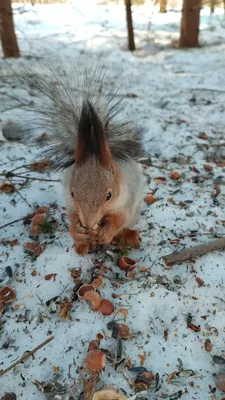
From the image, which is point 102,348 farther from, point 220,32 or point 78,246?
point 220,32

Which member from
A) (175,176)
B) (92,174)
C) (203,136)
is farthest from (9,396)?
(203,136)

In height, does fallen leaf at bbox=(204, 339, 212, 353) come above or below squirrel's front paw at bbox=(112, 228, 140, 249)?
below

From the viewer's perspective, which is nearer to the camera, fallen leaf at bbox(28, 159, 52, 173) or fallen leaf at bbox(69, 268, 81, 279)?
fallen leaf at bbox(69, 268, 81, 279)

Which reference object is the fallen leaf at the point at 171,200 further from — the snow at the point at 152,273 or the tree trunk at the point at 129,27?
the tree trunk at the point at 129,27

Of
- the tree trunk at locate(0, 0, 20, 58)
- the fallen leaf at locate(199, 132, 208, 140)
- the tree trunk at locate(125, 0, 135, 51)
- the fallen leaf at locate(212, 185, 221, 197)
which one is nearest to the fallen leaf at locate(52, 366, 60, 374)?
the fallen leaf at locate(212, 185, 221, 197)

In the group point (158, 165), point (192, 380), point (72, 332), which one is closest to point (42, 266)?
point (72, 332)

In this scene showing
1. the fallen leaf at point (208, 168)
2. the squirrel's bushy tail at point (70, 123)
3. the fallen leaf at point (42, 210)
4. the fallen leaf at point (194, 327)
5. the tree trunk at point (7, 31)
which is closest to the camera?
the fallen leaf at point (194, 327)

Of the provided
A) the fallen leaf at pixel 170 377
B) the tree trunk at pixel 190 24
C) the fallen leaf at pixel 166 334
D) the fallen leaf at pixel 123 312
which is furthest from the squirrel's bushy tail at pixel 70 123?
the tree trunk at pixel 190 24

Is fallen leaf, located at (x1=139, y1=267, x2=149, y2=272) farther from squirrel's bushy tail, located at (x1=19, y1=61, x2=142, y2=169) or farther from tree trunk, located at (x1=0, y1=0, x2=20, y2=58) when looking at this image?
tree trunk, located at (x1=0, y1=0, x2=20, y2=58)

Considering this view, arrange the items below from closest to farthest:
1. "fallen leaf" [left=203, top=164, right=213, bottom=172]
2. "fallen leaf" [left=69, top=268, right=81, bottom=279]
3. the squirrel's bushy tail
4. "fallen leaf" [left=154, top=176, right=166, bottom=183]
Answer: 1. "fallen leaf" [left=69, top=268, right=81, bottom=279]
2. the squirrel's bushy tail
3. "fallen leaf" [left=154, top=176, right=166, bottom=183]
4. "fallen leaf" [left=203, top=164, right=213, bottom=172]
